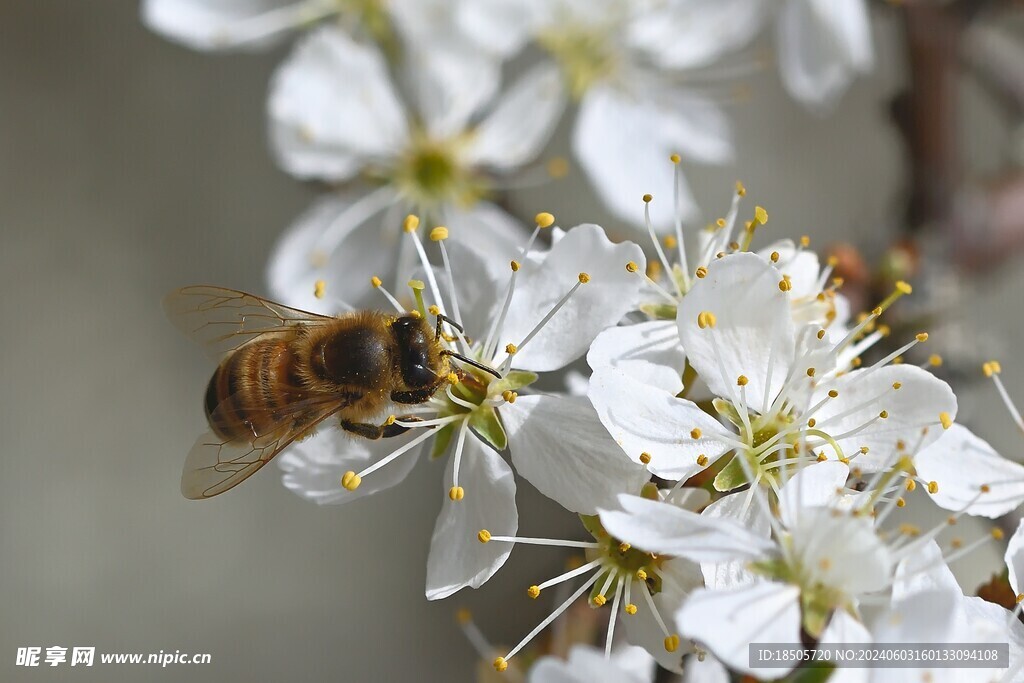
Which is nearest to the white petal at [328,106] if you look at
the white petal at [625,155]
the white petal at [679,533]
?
the white petal at [625,155]

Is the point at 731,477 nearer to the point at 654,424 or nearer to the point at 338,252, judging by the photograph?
Answer: the point at 654,424

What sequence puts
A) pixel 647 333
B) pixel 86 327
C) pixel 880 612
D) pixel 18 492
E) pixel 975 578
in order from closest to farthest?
1. pixel 880 612
2. pixel 647 333
3. pixel 975 578
4. pixel 18 492
5. pixel 86 327

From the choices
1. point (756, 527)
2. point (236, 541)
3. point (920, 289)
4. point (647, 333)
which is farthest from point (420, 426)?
point (236, 541)

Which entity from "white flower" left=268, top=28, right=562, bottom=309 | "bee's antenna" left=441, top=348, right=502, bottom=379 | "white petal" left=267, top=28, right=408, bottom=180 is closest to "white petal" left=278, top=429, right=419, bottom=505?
"bee's antenna" left=441, top=348, right=502, bottom=379

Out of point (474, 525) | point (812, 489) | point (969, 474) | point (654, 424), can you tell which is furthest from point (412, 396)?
point (969, 474)

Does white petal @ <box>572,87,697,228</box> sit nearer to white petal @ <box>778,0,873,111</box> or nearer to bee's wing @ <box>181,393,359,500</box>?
white petal @ <box>778,0,873,111</box>

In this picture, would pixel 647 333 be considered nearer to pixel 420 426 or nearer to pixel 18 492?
pixel 420 426
